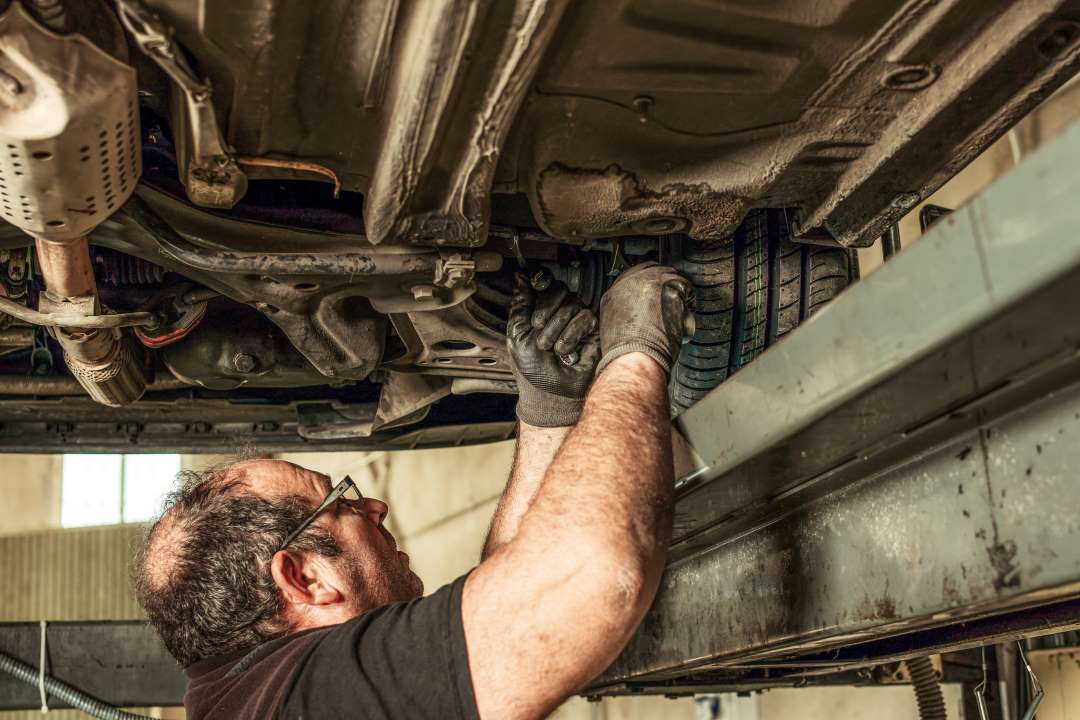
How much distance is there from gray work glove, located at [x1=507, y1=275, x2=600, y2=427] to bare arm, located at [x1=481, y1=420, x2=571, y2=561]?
135 millimetres

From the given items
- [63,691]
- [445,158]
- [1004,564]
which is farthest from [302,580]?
[63,691]

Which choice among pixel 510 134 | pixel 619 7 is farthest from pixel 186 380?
pixel 619 7

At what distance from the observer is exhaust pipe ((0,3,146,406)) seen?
4.11ft

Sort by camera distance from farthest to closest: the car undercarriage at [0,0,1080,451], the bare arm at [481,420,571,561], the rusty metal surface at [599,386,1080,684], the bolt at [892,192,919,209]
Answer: the bare arm at [481,420,571,561], the bolt at [892,192,919,209], the car undercarriage at [0,0,1080,451], the rusty metal surface at [599,386,1080,684]

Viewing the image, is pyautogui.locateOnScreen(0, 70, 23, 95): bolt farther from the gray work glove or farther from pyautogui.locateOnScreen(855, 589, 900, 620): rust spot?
pyautogui.locateOnScreen(855, 589, 900, 620): rust spot

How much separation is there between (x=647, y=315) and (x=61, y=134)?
906mm

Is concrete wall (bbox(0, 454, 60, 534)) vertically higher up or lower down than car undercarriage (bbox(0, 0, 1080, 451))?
higher up

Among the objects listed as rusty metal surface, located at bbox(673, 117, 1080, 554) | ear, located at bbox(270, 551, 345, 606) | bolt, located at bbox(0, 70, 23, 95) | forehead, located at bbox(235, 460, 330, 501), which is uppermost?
bolt, located at bbox(0, 70, 23, 95)

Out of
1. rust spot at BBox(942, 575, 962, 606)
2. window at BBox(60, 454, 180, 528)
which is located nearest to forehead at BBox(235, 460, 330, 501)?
rust spot at BBox(942, 575, 962, 606)

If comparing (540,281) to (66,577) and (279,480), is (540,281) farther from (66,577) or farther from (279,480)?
(66,577)

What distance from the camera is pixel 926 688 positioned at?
2848mm

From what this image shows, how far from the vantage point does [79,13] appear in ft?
4.21

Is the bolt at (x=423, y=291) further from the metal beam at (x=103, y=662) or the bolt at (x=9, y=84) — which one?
the metal beam at (x=103, y=662)

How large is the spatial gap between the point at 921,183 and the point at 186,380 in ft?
5.18
